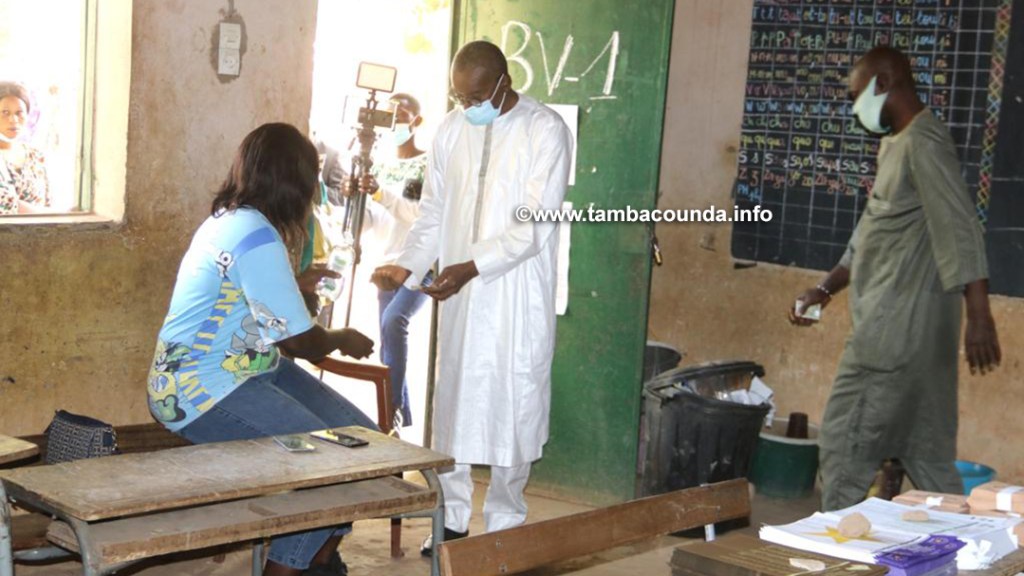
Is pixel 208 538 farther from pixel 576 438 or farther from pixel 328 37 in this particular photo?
pixel 328 37

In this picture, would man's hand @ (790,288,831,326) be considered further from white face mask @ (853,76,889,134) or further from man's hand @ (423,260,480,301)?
man's hand @ (423,260,480,301)

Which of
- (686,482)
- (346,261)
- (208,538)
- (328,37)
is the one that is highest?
(328,37)

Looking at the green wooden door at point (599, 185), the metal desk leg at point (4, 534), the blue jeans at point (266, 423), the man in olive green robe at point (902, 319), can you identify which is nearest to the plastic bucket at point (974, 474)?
the man in olive green robe at point (902, 319)

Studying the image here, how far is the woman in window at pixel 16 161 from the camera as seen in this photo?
511cm

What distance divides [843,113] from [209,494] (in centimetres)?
465

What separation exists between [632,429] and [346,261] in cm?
149

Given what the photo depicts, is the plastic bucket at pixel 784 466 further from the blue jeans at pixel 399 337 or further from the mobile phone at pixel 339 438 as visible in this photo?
the mobile phone at pixel 339 438

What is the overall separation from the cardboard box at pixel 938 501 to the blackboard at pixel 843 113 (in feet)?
10.3

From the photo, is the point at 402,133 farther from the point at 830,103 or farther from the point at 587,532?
the point at 587,532

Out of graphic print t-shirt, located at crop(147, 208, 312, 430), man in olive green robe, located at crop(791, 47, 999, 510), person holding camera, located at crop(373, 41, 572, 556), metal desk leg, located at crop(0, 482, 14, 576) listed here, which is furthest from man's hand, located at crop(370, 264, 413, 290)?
metal desk leg, located at crop(0, 482, 14, 576)

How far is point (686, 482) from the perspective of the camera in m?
6.21

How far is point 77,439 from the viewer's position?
13.1 ft

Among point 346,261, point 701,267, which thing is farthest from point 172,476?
point 701,267

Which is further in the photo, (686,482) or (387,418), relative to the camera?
(686,482)
